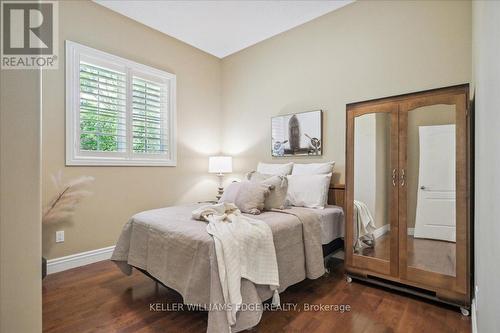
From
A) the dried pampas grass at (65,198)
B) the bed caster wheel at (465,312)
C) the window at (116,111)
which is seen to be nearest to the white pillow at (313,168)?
the bed caster wheel at (465,312)

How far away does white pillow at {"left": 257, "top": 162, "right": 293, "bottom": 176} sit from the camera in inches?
131

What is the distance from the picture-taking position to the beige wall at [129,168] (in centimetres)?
278

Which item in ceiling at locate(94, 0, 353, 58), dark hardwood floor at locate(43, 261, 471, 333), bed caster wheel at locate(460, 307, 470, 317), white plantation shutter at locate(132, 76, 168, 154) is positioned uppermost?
ceiling at locate(94, 0, 353, 58)

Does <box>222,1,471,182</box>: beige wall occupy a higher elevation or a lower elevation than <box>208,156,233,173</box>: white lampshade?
higher

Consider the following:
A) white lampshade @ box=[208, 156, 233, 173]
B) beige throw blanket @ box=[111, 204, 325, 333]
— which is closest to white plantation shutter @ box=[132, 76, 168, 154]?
white lampshade @ box=[208, 156, 233, 173]

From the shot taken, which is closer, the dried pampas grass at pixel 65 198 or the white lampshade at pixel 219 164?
the dried pampas grass at pixel 65 198

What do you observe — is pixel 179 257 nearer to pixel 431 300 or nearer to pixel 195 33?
pixel 431 300

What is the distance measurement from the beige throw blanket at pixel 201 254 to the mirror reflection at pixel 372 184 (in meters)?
0.44

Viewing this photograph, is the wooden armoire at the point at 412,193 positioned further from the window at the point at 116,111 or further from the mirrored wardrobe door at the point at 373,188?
the window at the point at 116,111

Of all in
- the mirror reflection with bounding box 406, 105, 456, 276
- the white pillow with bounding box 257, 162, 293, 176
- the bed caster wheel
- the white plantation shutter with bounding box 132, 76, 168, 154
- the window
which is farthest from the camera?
the white plantation shutter with bounding box 132, 76, 168, 154

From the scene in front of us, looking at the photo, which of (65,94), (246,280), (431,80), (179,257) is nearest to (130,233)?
(179,257)

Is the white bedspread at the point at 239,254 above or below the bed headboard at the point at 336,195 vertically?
below

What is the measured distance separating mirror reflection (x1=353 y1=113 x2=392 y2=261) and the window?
8.54 feet

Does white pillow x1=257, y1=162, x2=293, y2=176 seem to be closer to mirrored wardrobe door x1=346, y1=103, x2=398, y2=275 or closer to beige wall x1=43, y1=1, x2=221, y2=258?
mirrored wardrobe door x1=346, y1=103, x2=398, y2=275
